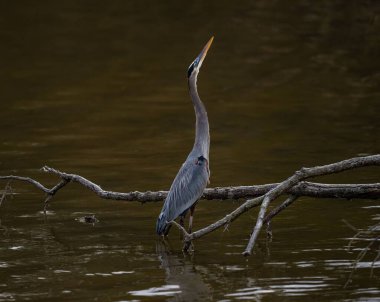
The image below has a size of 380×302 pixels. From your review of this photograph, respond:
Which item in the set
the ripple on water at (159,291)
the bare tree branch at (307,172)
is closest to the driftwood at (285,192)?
the bare tree branch at (307,172)

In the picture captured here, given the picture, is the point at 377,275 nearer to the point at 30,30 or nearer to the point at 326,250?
the point at 326,250

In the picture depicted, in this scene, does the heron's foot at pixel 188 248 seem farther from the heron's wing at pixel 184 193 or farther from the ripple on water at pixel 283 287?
the ripple on water at pixel 283 287

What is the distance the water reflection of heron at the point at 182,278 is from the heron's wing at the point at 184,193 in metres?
0.37

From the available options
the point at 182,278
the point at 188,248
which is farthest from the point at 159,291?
the point at 188,248

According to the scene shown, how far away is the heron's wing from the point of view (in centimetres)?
888

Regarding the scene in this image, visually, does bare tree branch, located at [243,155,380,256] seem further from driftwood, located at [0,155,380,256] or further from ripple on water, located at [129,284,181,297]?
ripple on water, located at [129,284,181,297]

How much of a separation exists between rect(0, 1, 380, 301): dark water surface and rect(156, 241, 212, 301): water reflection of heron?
23 mm

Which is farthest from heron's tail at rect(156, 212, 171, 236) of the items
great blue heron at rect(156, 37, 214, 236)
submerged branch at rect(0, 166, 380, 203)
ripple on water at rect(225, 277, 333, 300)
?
ripple on water at rect(225, 277, 333, 300)

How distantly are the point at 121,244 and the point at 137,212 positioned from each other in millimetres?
1462

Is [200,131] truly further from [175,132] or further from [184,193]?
[175,132]

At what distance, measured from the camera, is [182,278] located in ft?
26.5

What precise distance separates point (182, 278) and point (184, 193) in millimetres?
1063

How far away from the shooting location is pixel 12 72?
21.2m

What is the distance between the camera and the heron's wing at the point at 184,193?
8.88 m
